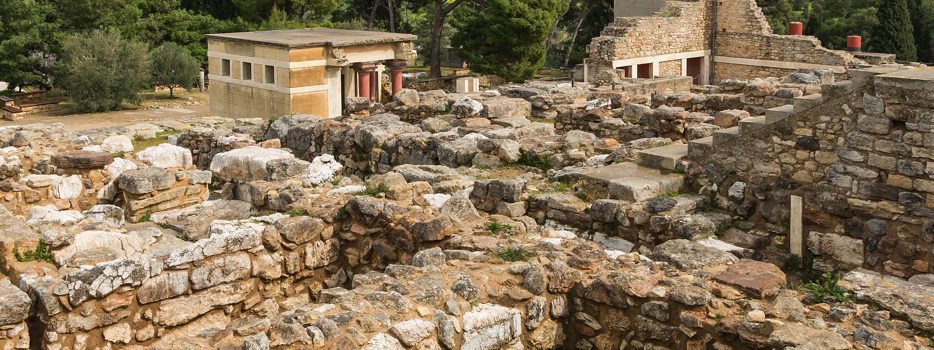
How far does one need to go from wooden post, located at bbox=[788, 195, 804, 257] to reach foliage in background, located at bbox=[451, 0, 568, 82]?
28.0m

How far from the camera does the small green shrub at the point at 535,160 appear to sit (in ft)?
40.1

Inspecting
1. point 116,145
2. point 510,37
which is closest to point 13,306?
point 116,145

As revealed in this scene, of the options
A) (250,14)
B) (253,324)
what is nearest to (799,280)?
(253,324)

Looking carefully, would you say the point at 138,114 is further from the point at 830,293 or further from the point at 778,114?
the point at 830,293

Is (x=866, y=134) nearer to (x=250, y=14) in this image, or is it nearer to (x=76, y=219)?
(x=76, y=219)

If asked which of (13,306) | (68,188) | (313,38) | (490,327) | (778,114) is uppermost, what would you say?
(313,38)

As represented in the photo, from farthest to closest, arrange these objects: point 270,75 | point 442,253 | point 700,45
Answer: point 700,45 < point 270,75 < point 442,253

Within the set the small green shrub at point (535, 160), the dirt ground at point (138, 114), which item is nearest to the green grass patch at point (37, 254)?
the small green shrub at point (535, 160)

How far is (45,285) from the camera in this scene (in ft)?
24.1

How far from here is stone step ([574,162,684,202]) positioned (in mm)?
10023

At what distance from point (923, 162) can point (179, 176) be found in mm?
7899

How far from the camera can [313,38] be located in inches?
1014

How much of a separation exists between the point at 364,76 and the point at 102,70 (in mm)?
12773

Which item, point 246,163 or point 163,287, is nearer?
point 163,287
